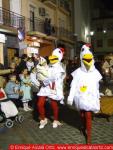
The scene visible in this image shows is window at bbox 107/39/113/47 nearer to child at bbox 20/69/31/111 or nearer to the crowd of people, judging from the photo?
the crowd of people

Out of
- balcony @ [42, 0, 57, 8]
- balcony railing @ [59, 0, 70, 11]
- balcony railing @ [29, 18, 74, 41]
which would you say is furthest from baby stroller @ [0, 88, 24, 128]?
balcony railing @ [59, 0, 70, 11]

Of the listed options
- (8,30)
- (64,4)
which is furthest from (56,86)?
(64,4)

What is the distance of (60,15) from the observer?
3666cm

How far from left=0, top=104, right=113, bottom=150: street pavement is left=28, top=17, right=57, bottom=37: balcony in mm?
17329

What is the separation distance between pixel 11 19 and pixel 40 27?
596 cm

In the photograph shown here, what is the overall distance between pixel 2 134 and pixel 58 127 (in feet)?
4.61

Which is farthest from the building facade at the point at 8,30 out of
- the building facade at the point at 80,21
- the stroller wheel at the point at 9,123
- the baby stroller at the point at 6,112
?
the building facade at the point at 80,21

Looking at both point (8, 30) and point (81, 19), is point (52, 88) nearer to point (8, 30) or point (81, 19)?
point (8, 30)

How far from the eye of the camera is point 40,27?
29859 millimetres

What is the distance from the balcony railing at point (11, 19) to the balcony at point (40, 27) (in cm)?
152

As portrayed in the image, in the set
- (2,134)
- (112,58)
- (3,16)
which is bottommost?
(2,134)

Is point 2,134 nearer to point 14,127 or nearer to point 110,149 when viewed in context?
point 14,127

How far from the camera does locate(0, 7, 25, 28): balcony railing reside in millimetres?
22781

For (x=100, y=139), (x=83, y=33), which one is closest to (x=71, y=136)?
(x=100, y=139)
